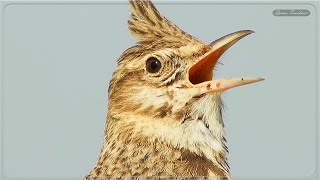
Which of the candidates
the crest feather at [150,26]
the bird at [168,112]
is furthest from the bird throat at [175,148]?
the crest feather at [150,26]

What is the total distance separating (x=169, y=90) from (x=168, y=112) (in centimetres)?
15

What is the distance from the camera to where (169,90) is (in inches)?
195

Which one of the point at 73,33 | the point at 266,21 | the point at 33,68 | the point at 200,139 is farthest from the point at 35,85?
the point at 266,21

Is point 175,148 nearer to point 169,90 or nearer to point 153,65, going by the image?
point 169,90

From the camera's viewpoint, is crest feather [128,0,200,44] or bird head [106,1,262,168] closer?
bird head [106,1,262,168]

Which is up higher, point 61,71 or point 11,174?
point 61,71

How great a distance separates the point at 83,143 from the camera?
5449mm

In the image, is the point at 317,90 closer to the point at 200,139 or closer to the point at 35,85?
the point at 200,139

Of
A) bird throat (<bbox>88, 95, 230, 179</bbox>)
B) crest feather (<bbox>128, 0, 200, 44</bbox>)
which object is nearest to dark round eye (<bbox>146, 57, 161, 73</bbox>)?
crest feather (<bbox>128, 0, 200, 44</bbox>)

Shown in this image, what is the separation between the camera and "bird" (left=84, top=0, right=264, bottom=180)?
16.3 ft

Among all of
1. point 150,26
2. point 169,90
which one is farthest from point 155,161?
point 150,26

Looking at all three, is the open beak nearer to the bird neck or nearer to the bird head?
the bird head

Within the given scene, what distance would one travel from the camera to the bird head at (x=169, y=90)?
4957mm

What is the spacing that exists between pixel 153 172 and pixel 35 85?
3.90 ft
